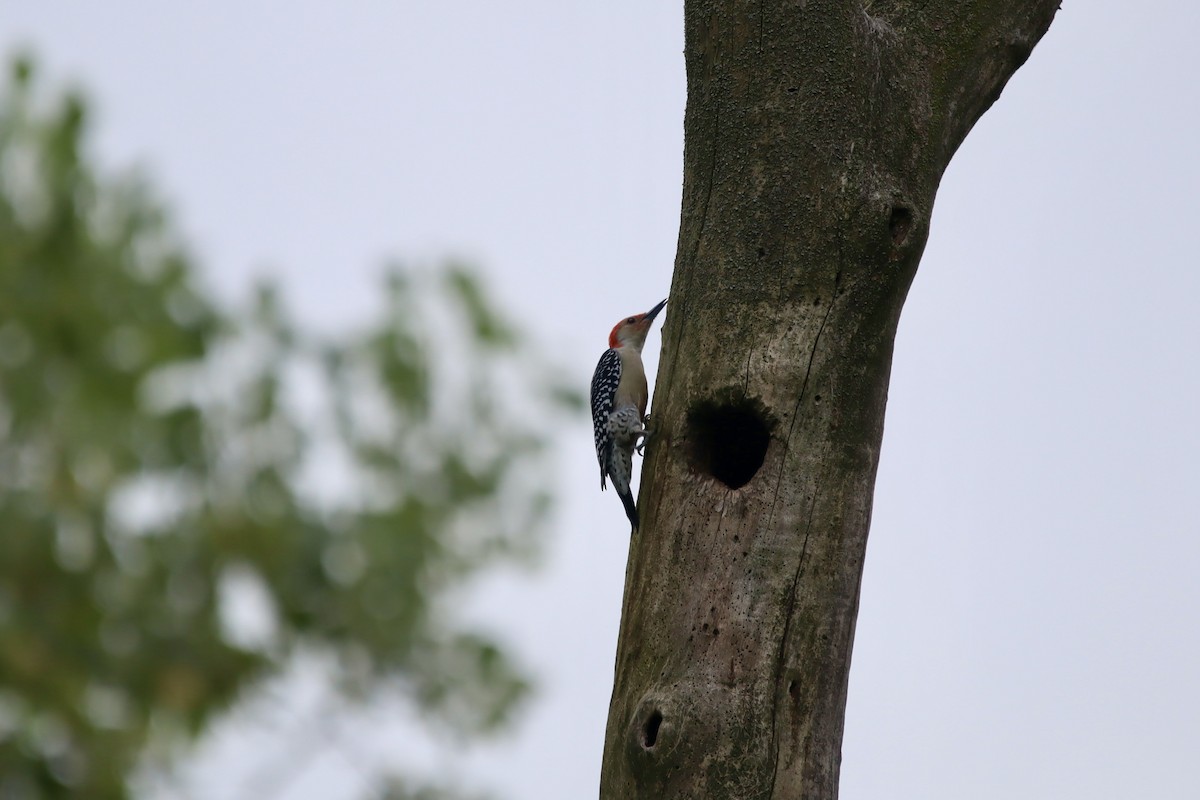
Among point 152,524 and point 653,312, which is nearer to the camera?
point 152,524

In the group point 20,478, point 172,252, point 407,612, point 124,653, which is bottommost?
point 124,653


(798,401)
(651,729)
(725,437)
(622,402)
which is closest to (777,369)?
(798,401)

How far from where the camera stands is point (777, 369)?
452 centimetres

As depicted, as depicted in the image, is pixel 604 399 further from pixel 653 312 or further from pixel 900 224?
pixel 900 224

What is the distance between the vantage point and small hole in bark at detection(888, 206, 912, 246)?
4.61 m

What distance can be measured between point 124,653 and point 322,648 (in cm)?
76

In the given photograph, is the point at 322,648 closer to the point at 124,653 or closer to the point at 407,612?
the point at 407,612

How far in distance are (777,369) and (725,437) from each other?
333 mm

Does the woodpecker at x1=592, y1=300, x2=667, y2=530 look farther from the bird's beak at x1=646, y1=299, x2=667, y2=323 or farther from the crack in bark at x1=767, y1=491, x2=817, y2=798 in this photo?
the crack in bark at x1=767, y1=491, x2=817, y2=798

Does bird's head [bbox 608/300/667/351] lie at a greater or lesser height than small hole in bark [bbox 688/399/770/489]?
greater

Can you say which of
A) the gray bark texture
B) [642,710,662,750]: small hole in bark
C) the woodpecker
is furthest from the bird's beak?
[642,710,662,750]: small hole in bark

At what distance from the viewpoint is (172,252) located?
3.72m

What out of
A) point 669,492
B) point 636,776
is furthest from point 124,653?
point 669,492

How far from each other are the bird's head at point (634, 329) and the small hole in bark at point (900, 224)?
3.21m
